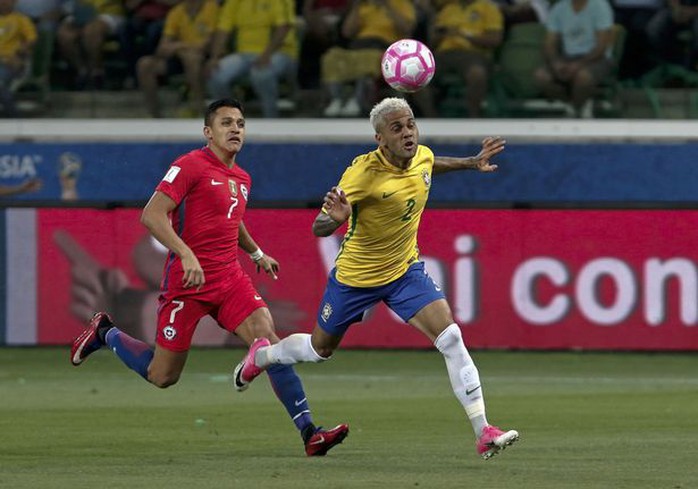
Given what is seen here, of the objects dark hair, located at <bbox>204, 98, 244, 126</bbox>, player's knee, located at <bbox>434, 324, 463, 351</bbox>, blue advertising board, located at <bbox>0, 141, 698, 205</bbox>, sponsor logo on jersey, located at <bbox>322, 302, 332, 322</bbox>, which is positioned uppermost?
dark hair, located at <bbox>204, 98, 244, 126</bbox>

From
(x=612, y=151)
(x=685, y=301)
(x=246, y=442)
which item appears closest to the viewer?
(x=246, y=442)

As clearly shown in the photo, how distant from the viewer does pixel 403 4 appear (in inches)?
764

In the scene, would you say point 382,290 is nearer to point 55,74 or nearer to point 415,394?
point 415,394

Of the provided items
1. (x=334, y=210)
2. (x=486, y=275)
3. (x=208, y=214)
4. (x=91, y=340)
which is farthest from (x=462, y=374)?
(x=486, y=275)

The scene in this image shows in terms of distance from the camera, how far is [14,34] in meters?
20.5

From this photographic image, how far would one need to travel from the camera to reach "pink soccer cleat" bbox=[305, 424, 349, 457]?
9.49 meters

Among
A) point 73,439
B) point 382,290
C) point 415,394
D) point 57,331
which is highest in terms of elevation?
point 382,290

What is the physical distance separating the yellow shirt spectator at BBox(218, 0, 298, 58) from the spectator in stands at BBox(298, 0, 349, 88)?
25 cm

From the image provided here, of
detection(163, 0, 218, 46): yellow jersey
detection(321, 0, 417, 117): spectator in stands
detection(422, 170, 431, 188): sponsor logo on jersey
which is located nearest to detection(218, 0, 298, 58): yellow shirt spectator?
detection(163, 0, 218, 46): yellow jersey

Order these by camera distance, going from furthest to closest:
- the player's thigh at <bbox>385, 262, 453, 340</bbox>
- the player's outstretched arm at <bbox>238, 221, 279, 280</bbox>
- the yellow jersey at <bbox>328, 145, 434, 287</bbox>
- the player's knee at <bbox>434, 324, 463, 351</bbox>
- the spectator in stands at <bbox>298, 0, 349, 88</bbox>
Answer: the spectator in stands at <bbox>298, 0, 349, 88</bbox>, the player's outstretched arm at <bbox>238, 221, 279, 280</bbox>, the yellow jersey at <bbox>328, 145, 434, 287</bbox>, the player's thigh at <bbox>385, 262, 453, 340</bbox>, the player's knee at <bbox>434, 324, 463, 351</bbox>

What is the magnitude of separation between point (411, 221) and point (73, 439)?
2.58m

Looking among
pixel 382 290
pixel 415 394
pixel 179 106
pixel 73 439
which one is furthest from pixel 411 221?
pixel 179 106

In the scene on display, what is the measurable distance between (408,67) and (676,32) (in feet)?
33.0

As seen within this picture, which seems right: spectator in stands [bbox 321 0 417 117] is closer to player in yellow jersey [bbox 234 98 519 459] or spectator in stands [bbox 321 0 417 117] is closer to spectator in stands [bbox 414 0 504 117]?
spectator in stands [bbox 414 0 504 117]
